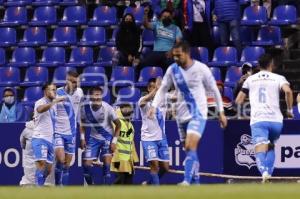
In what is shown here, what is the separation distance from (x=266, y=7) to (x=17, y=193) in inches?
564

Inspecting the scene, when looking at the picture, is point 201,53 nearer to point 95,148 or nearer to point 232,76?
point 232,76

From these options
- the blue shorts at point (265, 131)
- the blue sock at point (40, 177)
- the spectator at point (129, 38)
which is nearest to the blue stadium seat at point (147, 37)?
the spectator at point (129, 38)

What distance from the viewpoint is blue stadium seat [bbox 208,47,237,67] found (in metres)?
21.5

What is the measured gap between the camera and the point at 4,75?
23.2 meters

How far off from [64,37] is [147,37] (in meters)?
2.13

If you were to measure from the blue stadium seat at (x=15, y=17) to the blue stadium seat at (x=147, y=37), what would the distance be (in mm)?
3292

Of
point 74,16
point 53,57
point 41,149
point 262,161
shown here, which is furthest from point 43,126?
point 74,16

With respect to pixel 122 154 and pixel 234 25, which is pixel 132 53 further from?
pixel 122 154

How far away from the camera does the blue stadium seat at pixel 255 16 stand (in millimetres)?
21891

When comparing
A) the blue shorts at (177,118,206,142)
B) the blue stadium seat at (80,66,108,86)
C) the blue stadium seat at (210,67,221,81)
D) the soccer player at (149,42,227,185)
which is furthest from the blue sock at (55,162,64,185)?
the blue shorts at (177,118,206,142)

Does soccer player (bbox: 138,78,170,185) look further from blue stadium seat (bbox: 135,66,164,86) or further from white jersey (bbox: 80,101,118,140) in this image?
blue stadium seat (bbox: 135,66,164,86)

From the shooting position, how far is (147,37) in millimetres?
22859

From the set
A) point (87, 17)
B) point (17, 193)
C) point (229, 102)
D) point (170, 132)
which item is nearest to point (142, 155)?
point (170, 132)

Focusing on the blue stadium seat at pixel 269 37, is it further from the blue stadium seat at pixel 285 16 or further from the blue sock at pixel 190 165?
the blue sock at pixel 190 165
